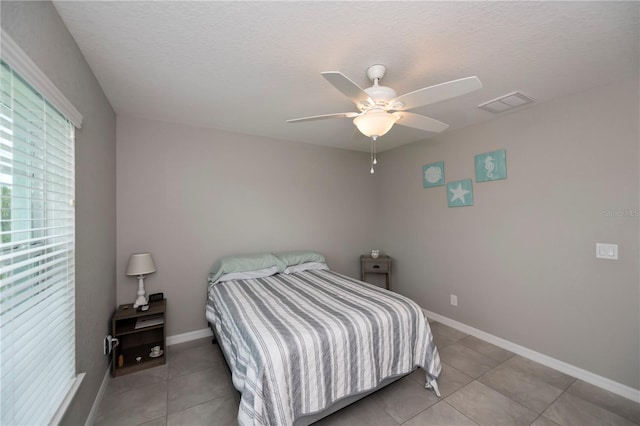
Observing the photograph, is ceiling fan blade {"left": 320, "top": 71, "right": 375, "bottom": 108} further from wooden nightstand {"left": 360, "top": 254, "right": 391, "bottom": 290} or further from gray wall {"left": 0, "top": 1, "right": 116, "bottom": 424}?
wooden nightstand {"left": 360, "top": 254, "right": 391, "bottom": 290}

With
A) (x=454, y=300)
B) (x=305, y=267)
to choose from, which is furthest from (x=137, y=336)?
(x=454, y=300)

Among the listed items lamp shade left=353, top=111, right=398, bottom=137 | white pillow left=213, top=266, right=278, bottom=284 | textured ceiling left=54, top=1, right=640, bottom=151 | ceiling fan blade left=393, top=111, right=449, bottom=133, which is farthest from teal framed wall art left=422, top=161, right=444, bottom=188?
white pillow left=213, top=266, right=278, bottom=284

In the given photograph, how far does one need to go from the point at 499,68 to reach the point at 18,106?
8.76 feet

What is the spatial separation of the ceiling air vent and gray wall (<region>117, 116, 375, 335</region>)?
2033mm

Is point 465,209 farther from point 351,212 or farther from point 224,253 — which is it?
point 224,253

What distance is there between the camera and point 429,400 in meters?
1.94

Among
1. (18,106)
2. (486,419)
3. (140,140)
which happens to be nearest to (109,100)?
(140,140)

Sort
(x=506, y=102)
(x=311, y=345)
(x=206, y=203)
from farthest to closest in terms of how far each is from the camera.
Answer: (x=206, y=203) < (x=506, y=102) < (x=311, y=345)

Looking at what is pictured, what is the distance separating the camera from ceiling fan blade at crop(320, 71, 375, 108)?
1290mm

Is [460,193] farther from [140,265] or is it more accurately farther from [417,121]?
[140,265]

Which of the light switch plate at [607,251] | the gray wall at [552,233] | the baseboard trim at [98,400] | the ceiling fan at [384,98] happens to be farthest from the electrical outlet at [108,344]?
the light switch plate at [607,251]

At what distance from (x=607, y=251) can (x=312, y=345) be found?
2475mm

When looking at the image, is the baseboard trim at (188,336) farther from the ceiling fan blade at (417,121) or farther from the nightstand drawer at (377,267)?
the ceiling fan blade at (417,121)

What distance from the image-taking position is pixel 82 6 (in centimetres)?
127
